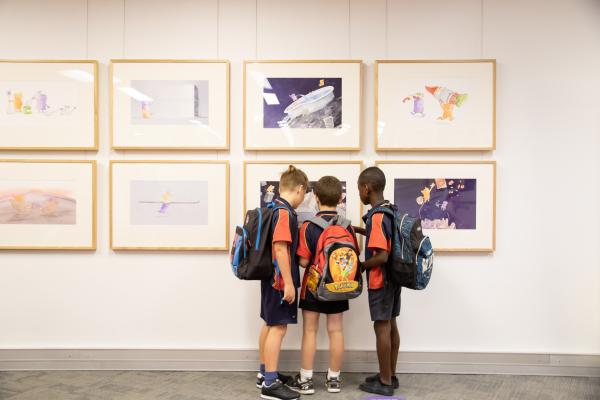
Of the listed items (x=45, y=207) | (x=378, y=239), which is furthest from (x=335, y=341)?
(x=45, y=207)

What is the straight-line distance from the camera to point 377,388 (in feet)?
9.32

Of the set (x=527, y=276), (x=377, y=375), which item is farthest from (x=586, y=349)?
(x=377, y=375)

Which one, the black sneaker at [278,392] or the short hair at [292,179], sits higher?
the short hair at [292,179]

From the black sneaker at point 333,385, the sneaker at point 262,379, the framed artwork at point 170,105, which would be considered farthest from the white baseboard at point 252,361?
the framed artwork at point 170,105

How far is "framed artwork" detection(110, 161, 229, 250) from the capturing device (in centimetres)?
324

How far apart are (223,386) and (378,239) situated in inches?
56.2

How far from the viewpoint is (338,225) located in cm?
273

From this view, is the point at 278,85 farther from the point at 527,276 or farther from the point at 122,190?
the point at 527,276

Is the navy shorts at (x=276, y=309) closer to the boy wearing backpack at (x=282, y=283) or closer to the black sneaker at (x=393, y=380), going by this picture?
the boy wearing backpack at (x=282, y=283)

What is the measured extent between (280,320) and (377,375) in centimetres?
82

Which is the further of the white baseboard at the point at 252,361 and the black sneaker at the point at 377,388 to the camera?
the white baseboard at the point at 252,361

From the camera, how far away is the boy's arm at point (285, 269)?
2.63m

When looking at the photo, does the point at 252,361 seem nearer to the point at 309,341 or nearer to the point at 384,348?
the point at 309,341

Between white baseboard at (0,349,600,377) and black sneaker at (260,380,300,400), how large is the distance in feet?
1.52
